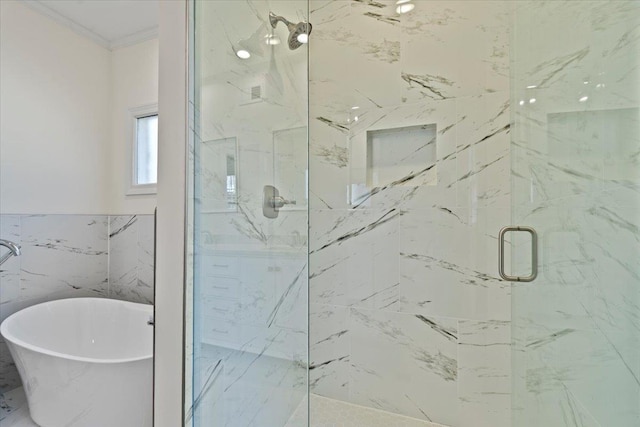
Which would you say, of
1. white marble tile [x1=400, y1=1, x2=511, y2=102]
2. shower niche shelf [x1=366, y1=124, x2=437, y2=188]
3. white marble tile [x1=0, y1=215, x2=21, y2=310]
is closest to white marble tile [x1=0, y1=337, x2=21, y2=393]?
white marble tile [x1=0, y1=215, x2=21, y2=310]

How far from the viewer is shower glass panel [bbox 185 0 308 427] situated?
75 centimetres

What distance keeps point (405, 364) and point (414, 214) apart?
0.78m

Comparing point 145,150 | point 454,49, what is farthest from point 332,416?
point 145,150

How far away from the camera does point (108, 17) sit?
2281 mm

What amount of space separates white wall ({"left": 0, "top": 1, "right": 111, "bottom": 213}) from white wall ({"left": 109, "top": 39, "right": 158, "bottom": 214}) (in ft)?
0.22

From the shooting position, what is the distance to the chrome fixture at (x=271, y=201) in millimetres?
1137

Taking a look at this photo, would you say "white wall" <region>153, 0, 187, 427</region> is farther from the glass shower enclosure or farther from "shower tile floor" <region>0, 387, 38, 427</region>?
"shower tile floor" <region>0, 387, 38, 427</region>

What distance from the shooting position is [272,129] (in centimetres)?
118

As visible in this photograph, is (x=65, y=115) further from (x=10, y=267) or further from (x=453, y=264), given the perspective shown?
(x=453, y=264)

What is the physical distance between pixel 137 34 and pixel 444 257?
2.85 meters

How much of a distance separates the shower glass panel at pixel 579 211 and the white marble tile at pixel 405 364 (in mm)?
309

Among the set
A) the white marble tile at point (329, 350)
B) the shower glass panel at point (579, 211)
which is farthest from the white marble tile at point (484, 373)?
the white marble tile at point (329, 350)

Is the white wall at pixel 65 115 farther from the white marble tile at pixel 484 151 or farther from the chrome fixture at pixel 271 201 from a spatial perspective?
the white marble tile at pixel 484 151

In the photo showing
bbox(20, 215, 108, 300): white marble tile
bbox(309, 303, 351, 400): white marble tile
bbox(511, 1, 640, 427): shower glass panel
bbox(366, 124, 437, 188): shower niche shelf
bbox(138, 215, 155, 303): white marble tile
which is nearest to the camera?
bbox(511, 1, 640, 427): shower glass panel
